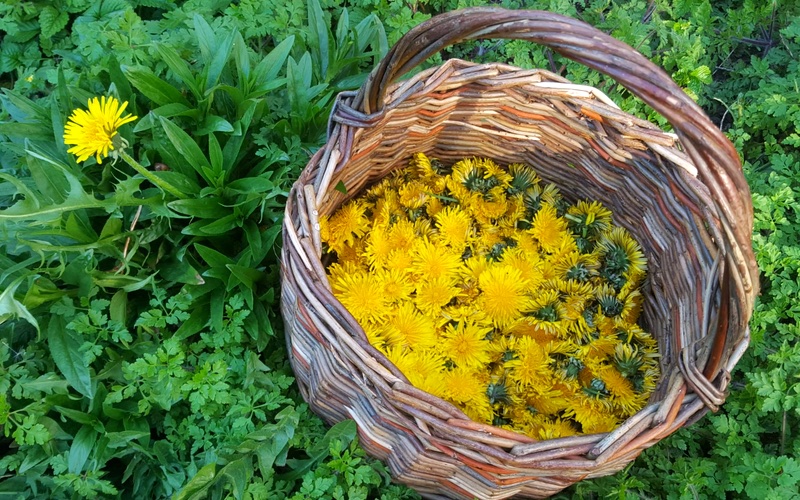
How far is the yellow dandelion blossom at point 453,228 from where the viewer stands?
160cm

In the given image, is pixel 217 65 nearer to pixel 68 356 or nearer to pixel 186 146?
pixel 186 146

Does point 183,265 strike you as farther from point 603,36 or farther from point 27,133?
point 603,36

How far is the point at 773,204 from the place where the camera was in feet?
5.51

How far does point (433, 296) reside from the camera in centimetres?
152

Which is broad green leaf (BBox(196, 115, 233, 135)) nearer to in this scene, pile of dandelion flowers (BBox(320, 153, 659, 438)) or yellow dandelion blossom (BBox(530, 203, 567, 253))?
pile of dandelion flowers (BBox(320, 153, 659, 438))

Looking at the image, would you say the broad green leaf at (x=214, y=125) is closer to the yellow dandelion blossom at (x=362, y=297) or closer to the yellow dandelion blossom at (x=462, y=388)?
the yellow dandelion blossom at (x=362, y=297)

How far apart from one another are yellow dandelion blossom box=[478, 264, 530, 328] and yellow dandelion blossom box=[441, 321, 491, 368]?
8 cm

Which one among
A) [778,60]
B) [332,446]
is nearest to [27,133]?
[332,446]

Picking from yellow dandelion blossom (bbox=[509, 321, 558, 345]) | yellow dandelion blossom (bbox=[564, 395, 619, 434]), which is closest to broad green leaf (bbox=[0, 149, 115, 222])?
yellow dandelion blossom (bbox=[509, 321, 558, 345])

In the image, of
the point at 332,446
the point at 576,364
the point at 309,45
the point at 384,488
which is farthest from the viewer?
the point at 309,45

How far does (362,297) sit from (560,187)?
0.74 metres

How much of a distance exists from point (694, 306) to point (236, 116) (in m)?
1.32

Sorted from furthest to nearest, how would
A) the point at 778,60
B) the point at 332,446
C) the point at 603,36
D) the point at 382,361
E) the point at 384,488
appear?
the point at 778,60
the point at 384,488
the point at 332,446
the point at 382,361
the point at 603,36

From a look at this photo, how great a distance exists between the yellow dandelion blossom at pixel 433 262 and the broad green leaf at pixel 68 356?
0.85 metres
